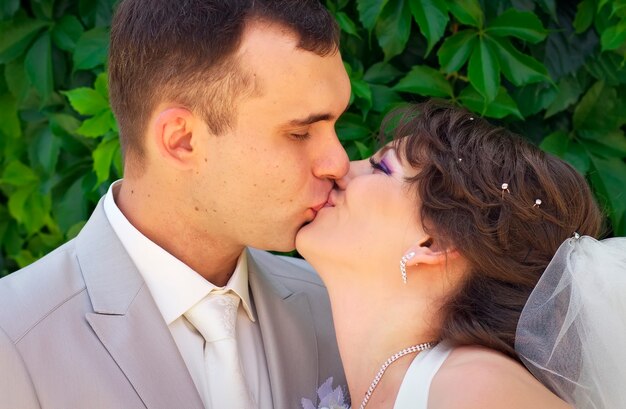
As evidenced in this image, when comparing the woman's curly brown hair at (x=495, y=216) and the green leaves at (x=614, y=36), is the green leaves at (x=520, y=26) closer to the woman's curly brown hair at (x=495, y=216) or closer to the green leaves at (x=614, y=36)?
the green leaves at (x=614, y=36)

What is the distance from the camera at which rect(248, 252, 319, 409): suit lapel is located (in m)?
3.13

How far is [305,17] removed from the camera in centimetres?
304

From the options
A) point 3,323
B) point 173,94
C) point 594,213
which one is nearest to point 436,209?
point 594,213

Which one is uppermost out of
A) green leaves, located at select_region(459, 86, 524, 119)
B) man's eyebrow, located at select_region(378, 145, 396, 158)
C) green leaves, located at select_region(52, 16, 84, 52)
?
green leaves, located at select_region(52, 16, 84, 52)

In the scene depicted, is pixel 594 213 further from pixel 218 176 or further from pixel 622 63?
pixel 218 176

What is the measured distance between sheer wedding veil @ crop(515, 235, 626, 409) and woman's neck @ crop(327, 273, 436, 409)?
1.00 ft

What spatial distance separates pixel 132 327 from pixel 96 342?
0.12 meters

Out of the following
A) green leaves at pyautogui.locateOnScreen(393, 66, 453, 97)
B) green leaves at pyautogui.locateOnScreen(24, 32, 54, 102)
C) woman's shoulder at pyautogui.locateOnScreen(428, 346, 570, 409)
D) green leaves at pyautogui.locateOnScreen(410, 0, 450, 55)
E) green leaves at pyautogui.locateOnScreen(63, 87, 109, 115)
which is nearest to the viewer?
woman's shoulder at pyautogui.locateOnScreen(428, 346, 570, 409)

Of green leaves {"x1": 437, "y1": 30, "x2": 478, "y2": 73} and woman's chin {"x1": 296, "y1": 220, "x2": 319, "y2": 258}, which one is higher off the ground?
green leaves {"x1": 437, "y1": 30, "x2": 478, "y2": 73}

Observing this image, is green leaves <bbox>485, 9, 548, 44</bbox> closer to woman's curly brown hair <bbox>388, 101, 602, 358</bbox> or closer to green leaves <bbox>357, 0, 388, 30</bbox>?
A: green leaves <bbox>357, 0, 388, 30</bbox>

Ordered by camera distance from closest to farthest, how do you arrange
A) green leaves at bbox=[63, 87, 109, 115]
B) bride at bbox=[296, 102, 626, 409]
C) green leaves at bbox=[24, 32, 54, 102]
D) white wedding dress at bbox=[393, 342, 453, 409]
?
white wedding dress at bbox=[393, 342, 453, 409]
bride at bbox=[296, 102, 626, 409]
green leaves at bbox=[63, 87, 109, 115]
green leaves at bbox=[24, 32, 54, 102]

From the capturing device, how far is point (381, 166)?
3.03 meters

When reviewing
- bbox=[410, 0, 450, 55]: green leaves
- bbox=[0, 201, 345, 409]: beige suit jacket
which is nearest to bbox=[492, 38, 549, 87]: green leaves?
bbox=[410, 0, 450, 55]: green leaves

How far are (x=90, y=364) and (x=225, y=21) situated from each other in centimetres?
103
